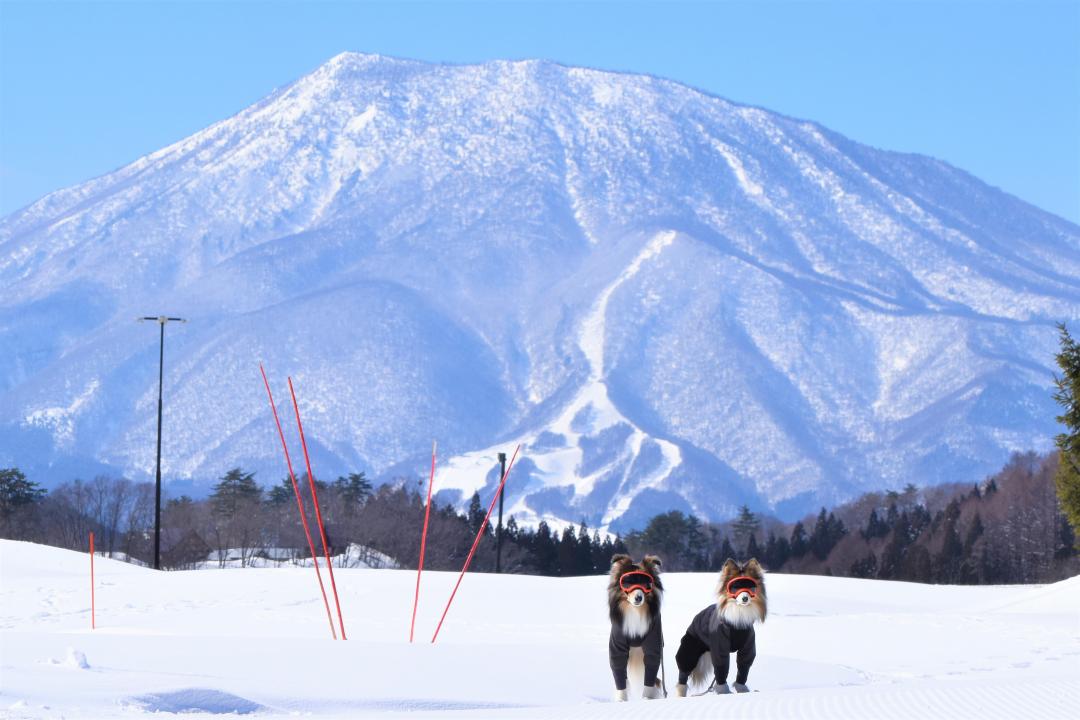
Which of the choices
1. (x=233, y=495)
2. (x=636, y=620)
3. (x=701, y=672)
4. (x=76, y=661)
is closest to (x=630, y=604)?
(x=636, y=620)

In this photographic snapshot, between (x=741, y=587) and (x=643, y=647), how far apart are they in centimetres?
102

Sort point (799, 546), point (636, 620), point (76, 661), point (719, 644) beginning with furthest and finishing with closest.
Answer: point (799, 546) < point (76, 661) < point (719, 644) < point (636, 620)

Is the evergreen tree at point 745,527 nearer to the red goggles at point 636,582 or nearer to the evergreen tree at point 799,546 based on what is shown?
the evergreen tree at point 799,546

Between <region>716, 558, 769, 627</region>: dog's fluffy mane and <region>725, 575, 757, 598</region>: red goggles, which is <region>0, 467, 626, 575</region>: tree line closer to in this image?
<region>716, 558, 769, 627</region>: dog's fluffy mane

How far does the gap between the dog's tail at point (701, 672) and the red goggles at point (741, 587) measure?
1.00 meters

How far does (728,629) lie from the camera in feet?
48.6

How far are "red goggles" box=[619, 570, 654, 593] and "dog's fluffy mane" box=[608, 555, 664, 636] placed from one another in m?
0.07

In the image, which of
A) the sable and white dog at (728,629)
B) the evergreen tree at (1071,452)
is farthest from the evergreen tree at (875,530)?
the sable and white dog at (728,629)

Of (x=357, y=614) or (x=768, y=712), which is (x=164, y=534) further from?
(x=768, y=712)

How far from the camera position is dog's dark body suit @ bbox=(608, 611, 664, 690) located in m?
14.9

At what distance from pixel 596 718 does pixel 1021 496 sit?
9584cm

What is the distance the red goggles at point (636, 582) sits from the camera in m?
14.6

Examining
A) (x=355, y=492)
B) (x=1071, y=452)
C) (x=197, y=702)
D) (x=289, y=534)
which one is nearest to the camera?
(x=197, y=702)

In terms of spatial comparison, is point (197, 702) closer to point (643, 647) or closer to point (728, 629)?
point (643, 647)
